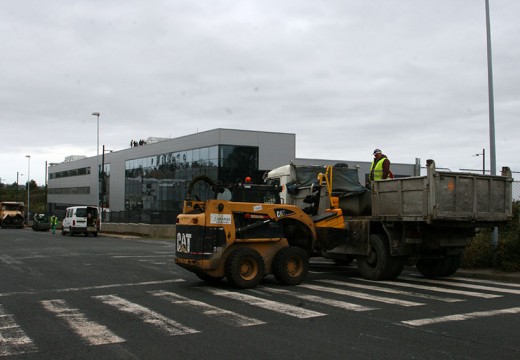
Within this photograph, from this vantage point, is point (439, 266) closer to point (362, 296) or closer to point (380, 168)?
point (380, 168)

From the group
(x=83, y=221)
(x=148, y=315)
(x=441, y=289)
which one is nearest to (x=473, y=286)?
(x=441, y=289)

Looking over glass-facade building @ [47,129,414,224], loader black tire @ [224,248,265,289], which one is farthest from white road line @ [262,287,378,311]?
glass-facade building @ [47,129,414,224]

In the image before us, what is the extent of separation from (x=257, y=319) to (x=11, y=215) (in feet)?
189

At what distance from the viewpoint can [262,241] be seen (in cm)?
1098

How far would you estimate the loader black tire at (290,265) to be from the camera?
1097 centimetres

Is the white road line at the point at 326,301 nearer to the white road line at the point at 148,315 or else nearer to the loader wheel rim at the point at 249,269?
the loader wheel rim at the point at 249,269

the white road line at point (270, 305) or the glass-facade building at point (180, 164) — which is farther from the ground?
the glass-facade building at point (180, 164)

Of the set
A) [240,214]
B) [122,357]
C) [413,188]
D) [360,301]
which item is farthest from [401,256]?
[122,357]

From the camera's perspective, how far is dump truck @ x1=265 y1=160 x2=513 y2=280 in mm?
10844

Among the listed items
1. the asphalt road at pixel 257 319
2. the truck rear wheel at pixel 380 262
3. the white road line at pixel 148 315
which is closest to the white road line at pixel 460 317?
the asphalt road at pixel 257 319

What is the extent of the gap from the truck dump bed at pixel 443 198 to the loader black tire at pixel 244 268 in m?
3.09

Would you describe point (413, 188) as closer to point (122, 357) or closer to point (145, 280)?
point (145, 280)

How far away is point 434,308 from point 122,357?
17.2 feet

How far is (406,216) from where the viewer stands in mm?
11125
